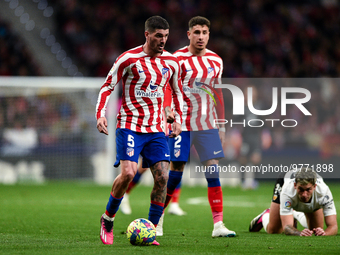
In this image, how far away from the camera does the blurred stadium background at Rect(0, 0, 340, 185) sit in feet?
47.6

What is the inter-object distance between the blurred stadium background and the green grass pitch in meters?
2.03

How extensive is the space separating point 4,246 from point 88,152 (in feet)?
34.6

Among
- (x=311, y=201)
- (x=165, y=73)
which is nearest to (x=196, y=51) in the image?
(x=165, y=73)

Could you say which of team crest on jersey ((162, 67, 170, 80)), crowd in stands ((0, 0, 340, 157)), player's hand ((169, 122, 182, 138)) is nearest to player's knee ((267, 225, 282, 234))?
player's hand ((169, 122, 182, 138))

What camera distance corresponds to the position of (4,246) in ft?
15.1

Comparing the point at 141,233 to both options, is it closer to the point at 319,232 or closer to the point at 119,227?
the point at 119,227

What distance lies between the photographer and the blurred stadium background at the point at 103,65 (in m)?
14.5

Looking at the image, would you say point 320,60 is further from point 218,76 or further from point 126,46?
point 218,76

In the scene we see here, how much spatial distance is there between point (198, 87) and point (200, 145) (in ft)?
2.27

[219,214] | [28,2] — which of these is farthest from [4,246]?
[28,2]

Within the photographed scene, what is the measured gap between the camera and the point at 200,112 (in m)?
6.12

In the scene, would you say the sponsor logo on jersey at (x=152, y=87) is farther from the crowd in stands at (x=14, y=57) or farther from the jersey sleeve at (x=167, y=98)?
the crowd in stands at (x=14, y=57)

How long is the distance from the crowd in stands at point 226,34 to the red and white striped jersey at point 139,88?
13.8 meters

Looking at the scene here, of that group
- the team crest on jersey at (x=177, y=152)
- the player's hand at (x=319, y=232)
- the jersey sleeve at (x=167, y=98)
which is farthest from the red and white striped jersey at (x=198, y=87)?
the player's hand at (x=319, y=232)
